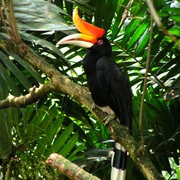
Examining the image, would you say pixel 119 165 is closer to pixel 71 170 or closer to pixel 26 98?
pixel 26 98

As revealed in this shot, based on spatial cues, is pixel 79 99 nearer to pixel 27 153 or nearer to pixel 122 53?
pixel 27 153

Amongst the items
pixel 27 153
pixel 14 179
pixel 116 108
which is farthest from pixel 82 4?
pixel 14 179

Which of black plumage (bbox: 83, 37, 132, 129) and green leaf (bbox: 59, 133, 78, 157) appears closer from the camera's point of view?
black plumage (bbox: 83, 37, 132, 129)

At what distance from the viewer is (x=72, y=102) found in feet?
8.10

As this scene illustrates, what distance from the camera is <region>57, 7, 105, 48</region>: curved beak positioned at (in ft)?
6.36

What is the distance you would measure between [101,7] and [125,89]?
0.41 metres

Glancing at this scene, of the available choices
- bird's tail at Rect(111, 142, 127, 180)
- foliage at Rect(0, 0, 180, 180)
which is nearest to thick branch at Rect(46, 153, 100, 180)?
foliage at Rect(0, 0, 180, 180)

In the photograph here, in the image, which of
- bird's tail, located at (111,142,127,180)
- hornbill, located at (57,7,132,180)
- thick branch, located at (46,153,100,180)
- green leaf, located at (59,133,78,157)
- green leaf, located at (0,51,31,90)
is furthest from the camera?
green leaf, located at (59,133,78,157)

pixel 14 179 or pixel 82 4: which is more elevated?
pixel 82 4

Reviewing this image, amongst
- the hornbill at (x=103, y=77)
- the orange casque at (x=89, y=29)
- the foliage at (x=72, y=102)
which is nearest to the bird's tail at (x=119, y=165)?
the hornbill at (x=103, y=77)

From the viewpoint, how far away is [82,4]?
183 cm

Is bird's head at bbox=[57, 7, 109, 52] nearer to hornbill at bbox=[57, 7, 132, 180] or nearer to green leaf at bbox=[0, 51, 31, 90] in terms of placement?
hornbill at bbox=[57, 7, 132, 180]

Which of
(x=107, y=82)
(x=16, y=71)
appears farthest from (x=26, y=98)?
(x=107, y=82)

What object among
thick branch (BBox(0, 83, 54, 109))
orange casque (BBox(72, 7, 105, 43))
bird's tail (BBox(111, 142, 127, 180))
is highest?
orange casque (BBox(72, 7, 105, 43))
